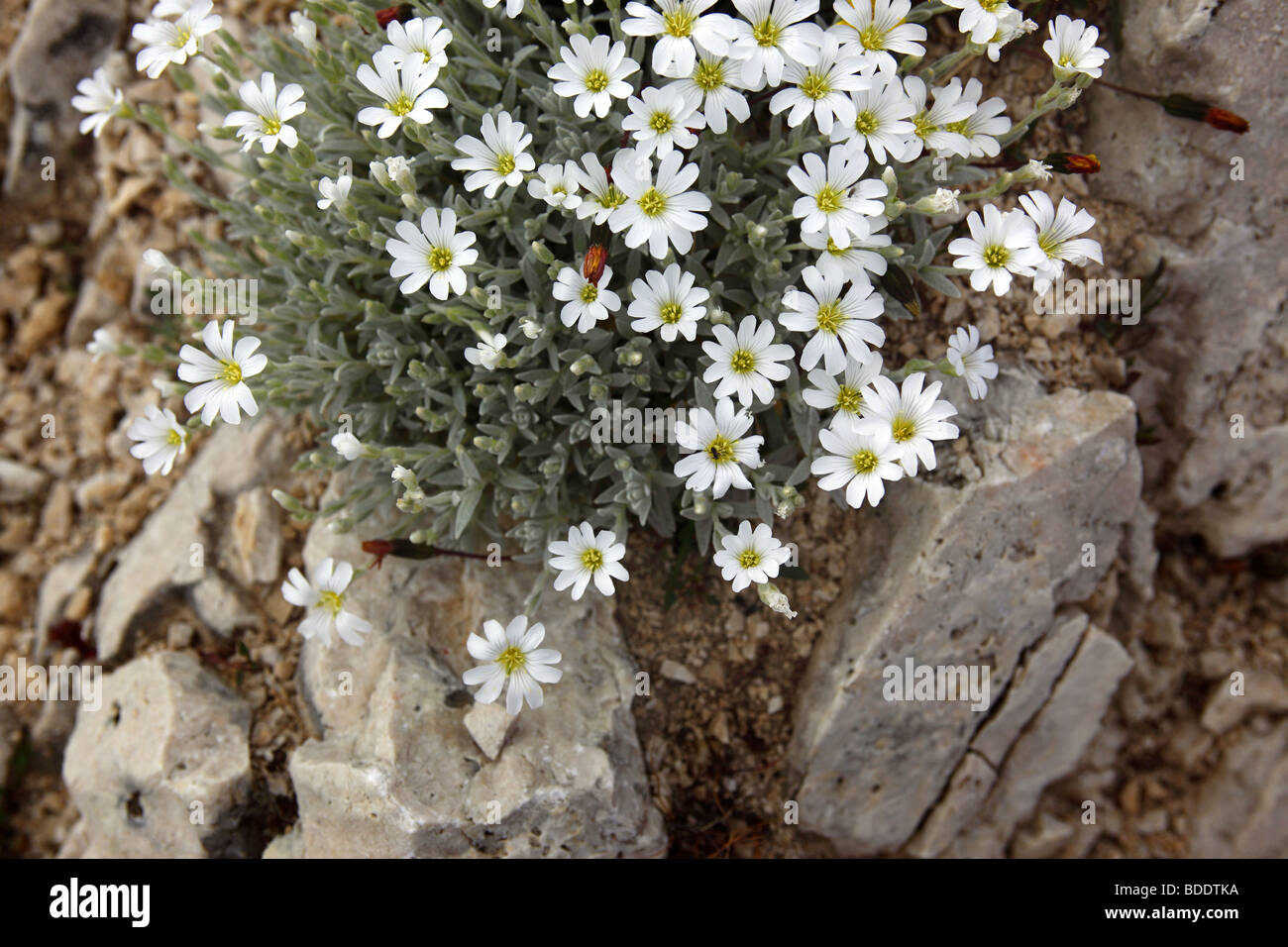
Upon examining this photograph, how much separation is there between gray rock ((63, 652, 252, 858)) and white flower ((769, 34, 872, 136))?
3875 millimetres

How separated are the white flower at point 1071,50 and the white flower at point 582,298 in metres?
2.00

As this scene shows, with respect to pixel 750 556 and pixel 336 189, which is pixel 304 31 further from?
pixel 750 556

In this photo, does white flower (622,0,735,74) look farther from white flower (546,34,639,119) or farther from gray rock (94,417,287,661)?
gray rock (94,417,287,661)

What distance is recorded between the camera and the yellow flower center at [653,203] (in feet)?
12.2

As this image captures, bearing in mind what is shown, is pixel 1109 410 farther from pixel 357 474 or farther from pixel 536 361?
pixel 357 474

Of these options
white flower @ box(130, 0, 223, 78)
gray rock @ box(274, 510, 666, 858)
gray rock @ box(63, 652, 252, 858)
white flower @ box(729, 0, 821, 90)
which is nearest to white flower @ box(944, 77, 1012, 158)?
→ white flower @ box(729, 0, 821, 90)

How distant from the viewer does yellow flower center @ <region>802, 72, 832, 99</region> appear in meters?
3.67

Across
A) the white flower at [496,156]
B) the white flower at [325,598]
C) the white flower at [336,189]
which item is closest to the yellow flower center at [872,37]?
the white flower at [496,156]

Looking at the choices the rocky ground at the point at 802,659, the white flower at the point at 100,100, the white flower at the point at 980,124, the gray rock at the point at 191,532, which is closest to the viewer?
the white flower at the point at 980,124

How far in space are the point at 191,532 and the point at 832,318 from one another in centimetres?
359

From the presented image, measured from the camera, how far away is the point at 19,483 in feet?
19.4

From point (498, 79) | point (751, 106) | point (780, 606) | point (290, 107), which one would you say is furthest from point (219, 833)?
point (751, 106)

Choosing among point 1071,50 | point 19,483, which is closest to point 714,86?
point 1071,50

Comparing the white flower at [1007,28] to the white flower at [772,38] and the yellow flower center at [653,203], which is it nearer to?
the white flower at [772,38]
